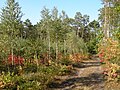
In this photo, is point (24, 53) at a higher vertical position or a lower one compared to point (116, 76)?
higher

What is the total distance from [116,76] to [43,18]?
18.4 metres

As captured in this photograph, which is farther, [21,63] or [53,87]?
[21,63]

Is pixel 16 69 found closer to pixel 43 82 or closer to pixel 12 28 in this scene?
pixel 12 28

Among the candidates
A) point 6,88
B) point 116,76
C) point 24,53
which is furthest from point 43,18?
point 6,88

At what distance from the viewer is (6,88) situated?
1708 centimetres

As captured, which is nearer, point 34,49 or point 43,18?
point 34,49

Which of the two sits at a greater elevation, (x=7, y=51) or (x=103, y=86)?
(x=7, y=51)

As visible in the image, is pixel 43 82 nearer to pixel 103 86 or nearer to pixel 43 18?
pixel 103 86

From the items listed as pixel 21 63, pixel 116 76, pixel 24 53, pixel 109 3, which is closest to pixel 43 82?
pixel 116 76

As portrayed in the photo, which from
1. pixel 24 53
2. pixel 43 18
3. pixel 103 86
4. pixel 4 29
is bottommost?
pixel 103 86

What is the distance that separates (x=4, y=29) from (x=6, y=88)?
10.3 metres

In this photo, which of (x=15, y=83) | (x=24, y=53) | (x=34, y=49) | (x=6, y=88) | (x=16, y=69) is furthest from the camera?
(x=24, y=53)

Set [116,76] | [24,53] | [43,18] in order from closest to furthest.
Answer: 1. [116,76]
2. [24,53]
3. [43,18]

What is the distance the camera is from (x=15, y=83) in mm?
18578
